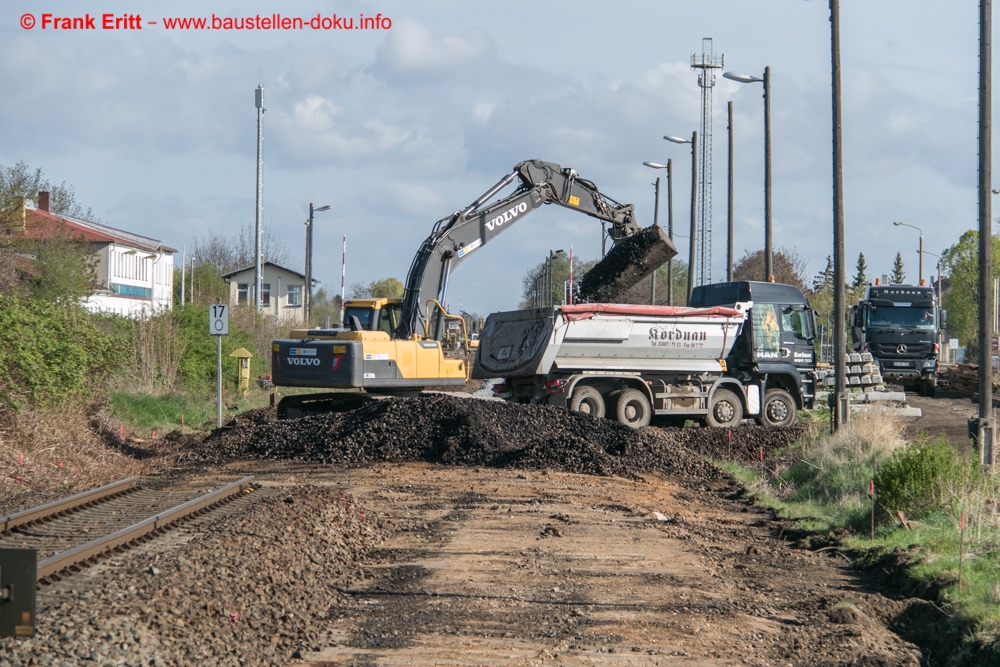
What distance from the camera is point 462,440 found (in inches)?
686

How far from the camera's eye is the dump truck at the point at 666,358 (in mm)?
21156

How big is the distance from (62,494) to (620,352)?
11825 millimetres

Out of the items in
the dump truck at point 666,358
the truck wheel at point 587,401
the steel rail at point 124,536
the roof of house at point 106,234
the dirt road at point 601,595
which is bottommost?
the dirt road at point 601,595

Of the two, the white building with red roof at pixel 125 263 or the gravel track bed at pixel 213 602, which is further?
the white building with red roof at pixel 125 263

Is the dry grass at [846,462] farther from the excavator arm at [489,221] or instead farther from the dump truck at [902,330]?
the dump truck at [902,330]

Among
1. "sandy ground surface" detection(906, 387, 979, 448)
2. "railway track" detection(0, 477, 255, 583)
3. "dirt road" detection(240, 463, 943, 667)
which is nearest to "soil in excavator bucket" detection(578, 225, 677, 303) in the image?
"sandy ground surface" detection(906, 387, 979, 448)

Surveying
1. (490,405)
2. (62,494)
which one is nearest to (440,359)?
(490,405)

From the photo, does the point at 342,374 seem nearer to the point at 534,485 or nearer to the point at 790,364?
the point at 534,485

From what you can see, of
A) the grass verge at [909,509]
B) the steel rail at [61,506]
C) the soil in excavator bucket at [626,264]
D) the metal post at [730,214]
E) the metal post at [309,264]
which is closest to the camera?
the grass verge at [909,509]

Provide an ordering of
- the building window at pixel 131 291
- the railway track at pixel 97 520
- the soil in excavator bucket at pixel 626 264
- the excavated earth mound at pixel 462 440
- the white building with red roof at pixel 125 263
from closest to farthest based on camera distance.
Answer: the railway track at pixel 97 520 < the excavated earth mound at pixel 462 440 < the soil in excavator bucket at pixel 626 264 < the white building with red roof at pixel 125 263 < the building window at pixel 131 291

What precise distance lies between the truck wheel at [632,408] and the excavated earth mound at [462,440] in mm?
3147

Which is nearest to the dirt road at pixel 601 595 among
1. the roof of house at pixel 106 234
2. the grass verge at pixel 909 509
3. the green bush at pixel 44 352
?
the grass verge at pixel 909 509

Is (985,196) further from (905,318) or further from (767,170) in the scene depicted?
(905,318)

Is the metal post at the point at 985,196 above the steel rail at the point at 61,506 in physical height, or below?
above
